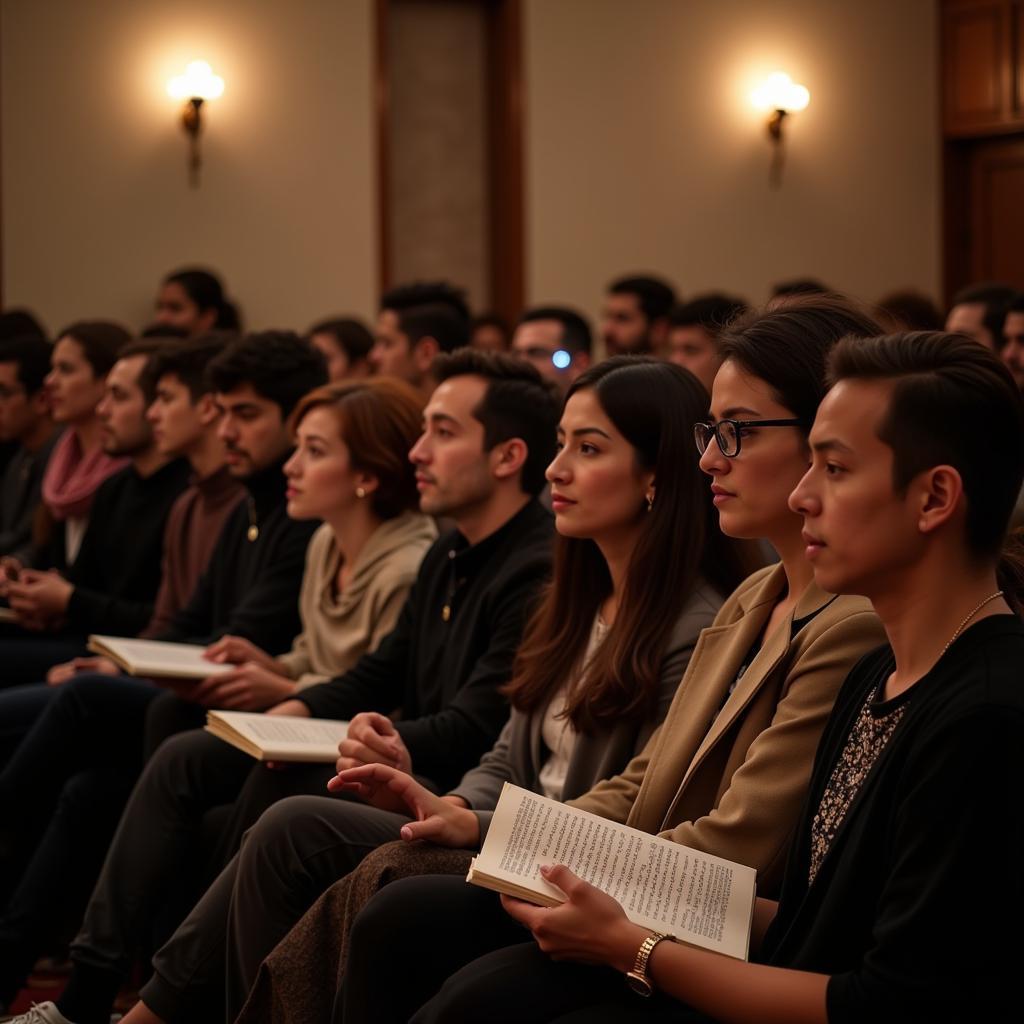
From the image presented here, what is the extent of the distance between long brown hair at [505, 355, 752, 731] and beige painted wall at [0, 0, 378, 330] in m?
5.23

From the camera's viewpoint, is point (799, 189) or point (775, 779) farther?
point (799, 189)

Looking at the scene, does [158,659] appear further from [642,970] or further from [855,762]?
[855,762]

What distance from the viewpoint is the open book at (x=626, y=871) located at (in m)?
1.69

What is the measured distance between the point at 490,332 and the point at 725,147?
1845 millimetres

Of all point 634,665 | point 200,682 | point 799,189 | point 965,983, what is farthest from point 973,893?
point 799,189

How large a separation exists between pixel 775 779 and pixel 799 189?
6.76m

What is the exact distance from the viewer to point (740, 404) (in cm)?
197

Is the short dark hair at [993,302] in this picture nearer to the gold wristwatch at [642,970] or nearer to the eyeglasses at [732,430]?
the eyeglasses at [732,430]

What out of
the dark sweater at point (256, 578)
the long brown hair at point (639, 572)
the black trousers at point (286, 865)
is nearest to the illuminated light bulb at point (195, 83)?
the dark sweater at point (256, 578)

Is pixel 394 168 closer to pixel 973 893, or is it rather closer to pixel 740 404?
pixel 740 404

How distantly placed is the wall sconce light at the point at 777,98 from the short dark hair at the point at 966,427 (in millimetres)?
6790

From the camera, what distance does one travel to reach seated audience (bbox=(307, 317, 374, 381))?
6.05 metres

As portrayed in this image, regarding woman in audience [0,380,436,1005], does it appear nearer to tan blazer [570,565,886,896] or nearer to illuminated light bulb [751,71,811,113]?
tan blazer [570,565,886,896]

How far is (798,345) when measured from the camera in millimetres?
1961
